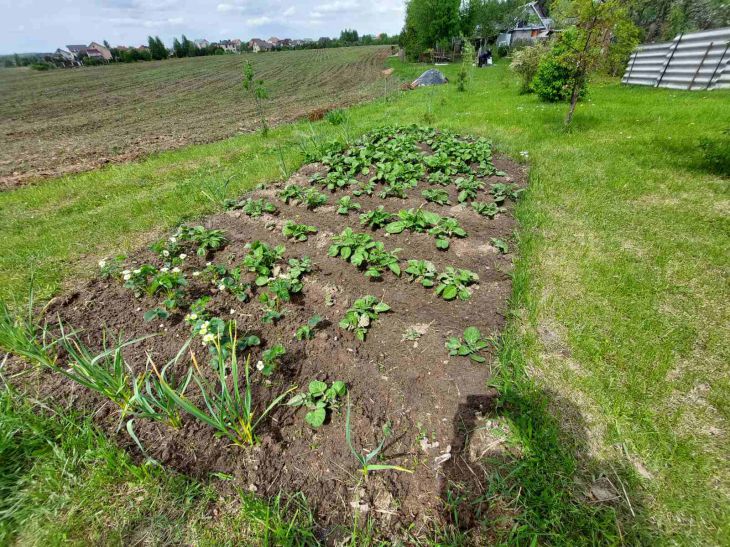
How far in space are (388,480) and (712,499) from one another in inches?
62.3

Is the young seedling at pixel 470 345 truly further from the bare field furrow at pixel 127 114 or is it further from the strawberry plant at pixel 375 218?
the bare field furrow at pixel 127 114

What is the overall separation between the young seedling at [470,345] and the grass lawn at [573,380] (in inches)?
7.1

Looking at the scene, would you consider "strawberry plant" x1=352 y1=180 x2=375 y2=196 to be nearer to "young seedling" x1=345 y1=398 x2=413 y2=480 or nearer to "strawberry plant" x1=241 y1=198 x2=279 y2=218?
"strawberry plant" x1=241 y1=198 x2=279 y2=218

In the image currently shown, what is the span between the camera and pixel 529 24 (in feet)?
118

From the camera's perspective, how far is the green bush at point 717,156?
4715mm

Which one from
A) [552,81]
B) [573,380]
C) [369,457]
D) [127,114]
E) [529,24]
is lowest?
[127,114]

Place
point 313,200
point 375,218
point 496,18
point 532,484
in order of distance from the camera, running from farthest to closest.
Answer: point 496,18 → point 313,200 → point 375,218 → point 532,484

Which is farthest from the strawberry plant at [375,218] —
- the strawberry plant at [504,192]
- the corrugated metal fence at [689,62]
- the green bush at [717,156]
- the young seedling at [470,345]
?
the corrugated metal fence at [689,62]

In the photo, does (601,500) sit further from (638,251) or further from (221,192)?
(221,192)

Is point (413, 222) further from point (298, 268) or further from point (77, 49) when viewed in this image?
point (77, 49)

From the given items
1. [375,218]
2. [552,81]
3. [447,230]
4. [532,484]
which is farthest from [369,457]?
[552,81]

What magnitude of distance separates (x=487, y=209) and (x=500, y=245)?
826 mm

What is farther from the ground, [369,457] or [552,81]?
[552,81]

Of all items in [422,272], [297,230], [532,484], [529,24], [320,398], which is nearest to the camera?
[532,484]
